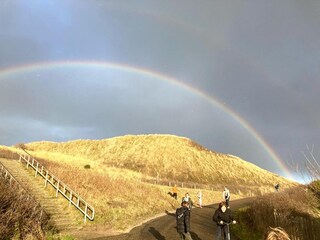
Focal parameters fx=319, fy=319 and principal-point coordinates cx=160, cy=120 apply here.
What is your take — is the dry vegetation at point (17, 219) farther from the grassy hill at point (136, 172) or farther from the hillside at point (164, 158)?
the hillside at point (164, 158)

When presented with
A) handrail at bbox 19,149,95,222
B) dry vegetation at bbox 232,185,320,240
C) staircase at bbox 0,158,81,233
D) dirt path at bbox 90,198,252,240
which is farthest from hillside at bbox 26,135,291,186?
dirt path at bbox 90,198,252,240

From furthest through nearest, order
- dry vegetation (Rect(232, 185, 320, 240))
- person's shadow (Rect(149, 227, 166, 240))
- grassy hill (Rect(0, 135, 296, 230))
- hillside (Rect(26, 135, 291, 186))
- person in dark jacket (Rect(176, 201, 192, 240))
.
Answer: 1. hillside (Rect(26, 135, 291, 186))
2. grassy hill (Rect(0, 135, 296, 230))
3. dry vegetation (Rect(232, 185, 320, 240))
4. person's shadow (Rect(149, 227, 166, 240))
5. person in dark jacket (Rect(176, 201, 192, 240))

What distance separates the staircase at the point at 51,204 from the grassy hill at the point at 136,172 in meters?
1.64

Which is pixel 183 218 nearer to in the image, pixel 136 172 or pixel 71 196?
pixel 71 196

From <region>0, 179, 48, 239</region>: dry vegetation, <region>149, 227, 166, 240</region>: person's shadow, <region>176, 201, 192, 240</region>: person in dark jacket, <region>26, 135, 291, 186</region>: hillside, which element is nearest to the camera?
<region>0, 179, 48, 239</region>: dry vegetation

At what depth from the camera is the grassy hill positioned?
24.1 m

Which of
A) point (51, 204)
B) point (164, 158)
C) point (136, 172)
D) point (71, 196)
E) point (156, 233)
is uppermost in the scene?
point (164, 158)

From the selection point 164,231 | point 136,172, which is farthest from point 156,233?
point 136,172

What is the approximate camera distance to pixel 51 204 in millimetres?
20188

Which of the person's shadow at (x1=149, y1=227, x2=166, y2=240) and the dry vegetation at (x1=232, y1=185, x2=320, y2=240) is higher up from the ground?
the dry vegetation at (x1=232, y1=185, x2=320, y2=240)

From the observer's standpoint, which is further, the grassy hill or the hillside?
the hillside

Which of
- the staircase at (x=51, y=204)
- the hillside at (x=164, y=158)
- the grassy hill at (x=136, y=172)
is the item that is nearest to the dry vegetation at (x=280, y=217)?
the grassy hill at (x=136, y=172)

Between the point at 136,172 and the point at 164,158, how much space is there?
2440 centimetres

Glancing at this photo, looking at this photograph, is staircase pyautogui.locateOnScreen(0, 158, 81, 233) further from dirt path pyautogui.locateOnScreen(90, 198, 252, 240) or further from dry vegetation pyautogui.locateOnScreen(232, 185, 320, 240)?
dry vegetation pyautogui.locateOnScreen(232, 185, 320, 240)
